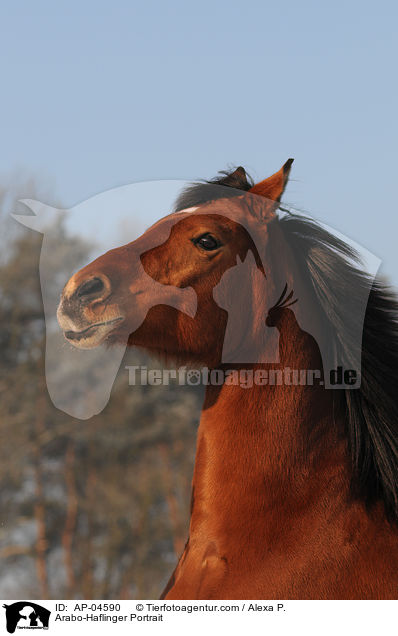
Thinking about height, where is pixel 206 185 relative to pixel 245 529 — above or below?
above

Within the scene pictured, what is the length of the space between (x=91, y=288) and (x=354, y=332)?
3.04 ft

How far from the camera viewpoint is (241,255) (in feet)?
6.95

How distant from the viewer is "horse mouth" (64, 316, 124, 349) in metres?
2.08

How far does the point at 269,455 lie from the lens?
200 centimetres

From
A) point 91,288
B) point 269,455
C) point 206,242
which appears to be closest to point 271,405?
point 269,455

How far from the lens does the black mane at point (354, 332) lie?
2002mm
